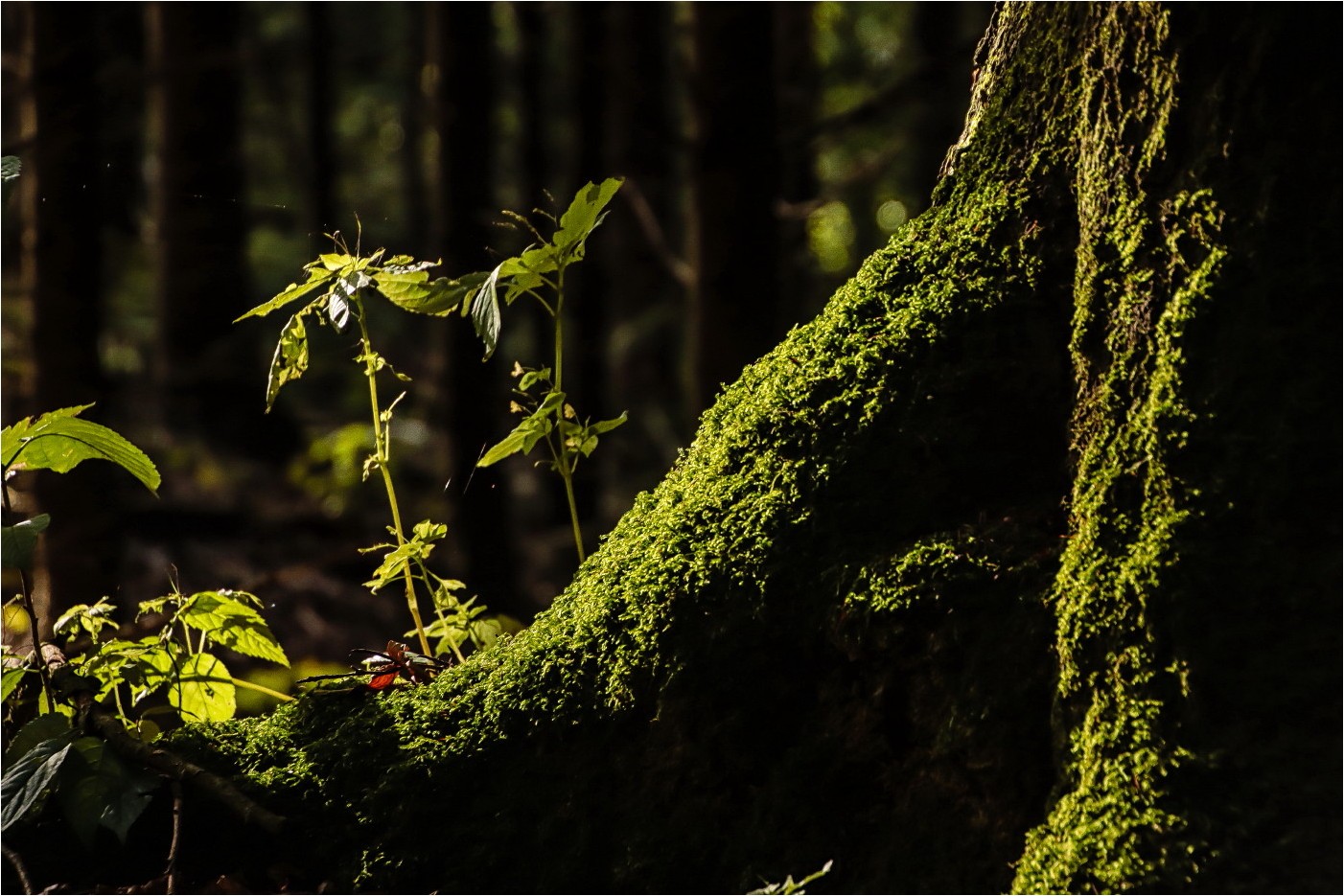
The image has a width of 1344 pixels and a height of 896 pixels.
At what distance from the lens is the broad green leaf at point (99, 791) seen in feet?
5.14

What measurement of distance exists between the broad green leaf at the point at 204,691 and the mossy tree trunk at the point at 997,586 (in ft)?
0.66

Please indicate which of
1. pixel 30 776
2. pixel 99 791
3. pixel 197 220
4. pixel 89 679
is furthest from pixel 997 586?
pixel 197 220

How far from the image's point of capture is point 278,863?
5.42ft

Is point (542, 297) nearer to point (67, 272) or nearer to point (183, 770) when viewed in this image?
point (183, 770)

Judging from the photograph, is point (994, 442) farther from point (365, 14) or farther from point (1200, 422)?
point (365, 14)

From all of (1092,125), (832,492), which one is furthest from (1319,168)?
(832,492)

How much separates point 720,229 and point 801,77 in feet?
21.6

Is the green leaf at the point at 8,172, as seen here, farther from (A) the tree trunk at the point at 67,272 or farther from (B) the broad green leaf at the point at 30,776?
(A) the tree trunk at the point at 67,272

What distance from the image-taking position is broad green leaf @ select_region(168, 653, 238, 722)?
2.04 meters

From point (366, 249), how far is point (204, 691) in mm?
9454

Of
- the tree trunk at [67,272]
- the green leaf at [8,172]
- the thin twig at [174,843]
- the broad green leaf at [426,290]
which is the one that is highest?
the tree trunk at [67,272]

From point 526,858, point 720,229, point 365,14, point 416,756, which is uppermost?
point 365,14

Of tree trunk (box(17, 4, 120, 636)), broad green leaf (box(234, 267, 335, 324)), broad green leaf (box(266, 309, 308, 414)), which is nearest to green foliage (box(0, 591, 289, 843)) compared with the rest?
broad green leaf (box(266, 309, 308, 414))

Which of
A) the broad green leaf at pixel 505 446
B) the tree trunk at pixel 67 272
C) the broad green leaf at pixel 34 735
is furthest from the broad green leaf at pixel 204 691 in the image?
the tree trunk at pixel 67 272
